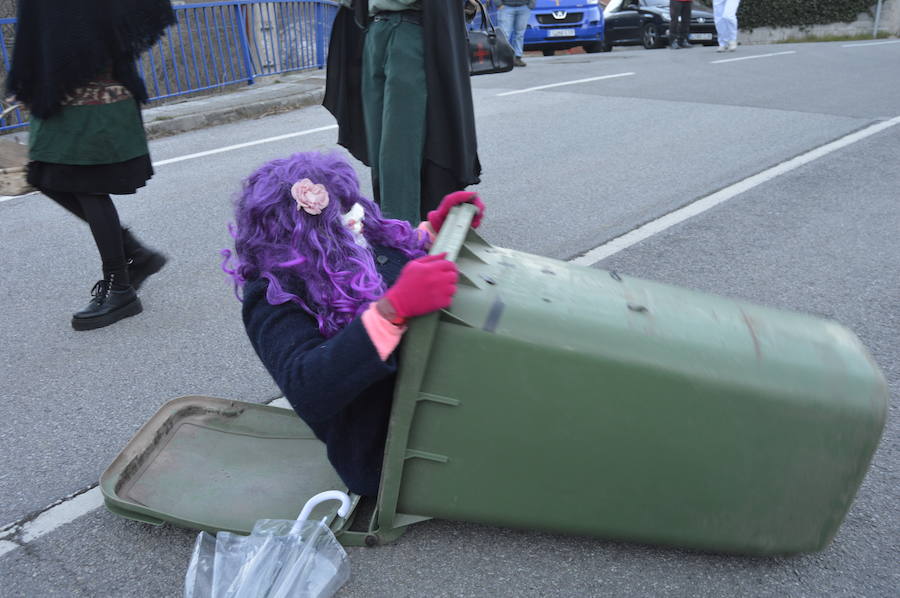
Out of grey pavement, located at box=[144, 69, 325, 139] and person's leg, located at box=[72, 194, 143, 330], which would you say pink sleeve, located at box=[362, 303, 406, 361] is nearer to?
person's leg, located at box=[72, 194, 143, 330]

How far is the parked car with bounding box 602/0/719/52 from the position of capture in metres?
15.5

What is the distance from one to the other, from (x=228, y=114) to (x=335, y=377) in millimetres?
7012

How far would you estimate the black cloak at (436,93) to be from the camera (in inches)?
138

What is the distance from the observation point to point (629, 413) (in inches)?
72.7

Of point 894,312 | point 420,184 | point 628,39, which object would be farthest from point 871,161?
point 628,39

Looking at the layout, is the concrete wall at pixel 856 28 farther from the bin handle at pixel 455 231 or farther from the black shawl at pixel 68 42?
the bin handle at pixel 455 231

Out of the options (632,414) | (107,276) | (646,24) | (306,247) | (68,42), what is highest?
(68,42)

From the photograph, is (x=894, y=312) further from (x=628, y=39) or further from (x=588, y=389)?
(x=628, y=39)

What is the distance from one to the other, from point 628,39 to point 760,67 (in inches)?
217

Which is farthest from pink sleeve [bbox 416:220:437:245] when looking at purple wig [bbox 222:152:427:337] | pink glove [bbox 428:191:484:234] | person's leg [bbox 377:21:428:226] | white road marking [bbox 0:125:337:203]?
white road marking [bbox 0:125:337:203]

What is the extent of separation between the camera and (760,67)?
10805 millimetres

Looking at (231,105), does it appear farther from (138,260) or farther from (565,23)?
(565,23)

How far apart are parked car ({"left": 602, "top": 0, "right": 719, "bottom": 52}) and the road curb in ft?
27.1

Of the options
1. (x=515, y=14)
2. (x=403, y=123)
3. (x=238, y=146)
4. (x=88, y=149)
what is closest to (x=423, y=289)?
(x=403, y=123)
